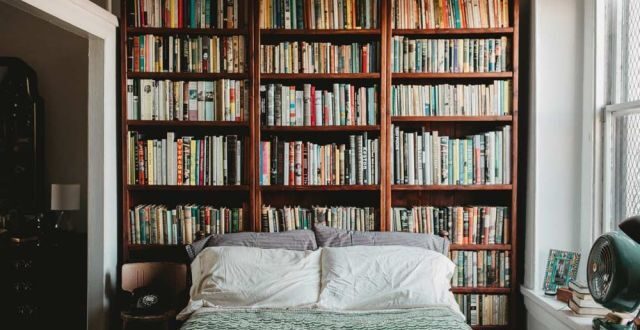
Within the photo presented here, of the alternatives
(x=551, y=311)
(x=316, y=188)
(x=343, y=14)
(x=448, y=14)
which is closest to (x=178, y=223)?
(x=316, y=188)

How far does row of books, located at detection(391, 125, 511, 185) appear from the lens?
3316 millimetres

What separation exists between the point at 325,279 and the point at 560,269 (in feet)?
4.71

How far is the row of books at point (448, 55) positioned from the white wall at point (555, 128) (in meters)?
0.22

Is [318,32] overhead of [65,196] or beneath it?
overhead

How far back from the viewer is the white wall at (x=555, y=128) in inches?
126


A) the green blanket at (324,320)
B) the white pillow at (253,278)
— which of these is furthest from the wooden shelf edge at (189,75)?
the green blanket at (324,320)

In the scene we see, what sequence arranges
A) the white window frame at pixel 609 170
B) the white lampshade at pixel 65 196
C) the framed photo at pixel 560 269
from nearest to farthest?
1. the white window frame at pixel 609 170
2. the framed photo at pixel 560 269
3. the white lampshade at pixel 65 196

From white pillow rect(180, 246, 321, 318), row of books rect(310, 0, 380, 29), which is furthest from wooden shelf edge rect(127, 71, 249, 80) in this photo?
white pillow rect(180, 246, 321, 318)

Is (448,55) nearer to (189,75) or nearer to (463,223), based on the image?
(463,223)

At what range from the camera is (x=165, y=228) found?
3369mm

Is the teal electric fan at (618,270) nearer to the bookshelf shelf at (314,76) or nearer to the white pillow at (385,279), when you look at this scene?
the white pillow at (385,279)

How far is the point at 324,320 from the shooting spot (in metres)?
2.55

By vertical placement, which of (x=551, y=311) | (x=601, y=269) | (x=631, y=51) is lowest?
(x=551, y=311)

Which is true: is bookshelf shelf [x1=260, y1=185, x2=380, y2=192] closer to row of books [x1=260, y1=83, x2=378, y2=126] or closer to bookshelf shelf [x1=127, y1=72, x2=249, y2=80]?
row of books [x1=260, y1=83, x2=378, y2=126]
